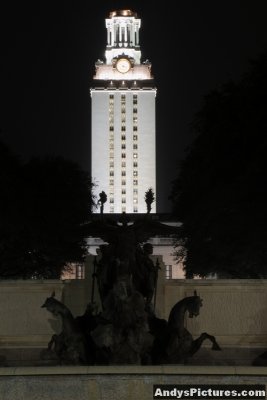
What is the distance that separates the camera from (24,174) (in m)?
49.1

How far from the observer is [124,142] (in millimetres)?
170125

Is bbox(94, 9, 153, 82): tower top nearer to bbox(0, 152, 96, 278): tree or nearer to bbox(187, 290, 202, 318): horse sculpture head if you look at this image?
bbox(0, 152, 96, 278): tree

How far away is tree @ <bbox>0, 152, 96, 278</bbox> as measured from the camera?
146 ft

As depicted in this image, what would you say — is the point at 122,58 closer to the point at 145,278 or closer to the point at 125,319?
the point at 145,278

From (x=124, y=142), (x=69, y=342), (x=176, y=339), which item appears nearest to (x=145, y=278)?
(x=176, y=339)

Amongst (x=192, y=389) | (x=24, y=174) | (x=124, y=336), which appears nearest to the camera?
(x=192, y=389)

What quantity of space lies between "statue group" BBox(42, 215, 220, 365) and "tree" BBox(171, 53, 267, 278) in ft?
40.7

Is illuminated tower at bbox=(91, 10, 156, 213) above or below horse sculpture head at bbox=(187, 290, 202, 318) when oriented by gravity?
above

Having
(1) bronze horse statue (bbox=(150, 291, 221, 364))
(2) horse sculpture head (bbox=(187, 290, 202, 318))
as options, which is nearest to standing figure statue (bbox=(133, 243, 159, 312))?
(1) bronze horse statue (bbox=(150, 291, 221, 364))

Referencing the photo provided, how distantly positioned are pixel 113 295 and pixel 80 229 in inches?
164

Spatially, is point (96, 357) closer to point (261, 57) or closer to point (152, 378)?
point (152, 378)

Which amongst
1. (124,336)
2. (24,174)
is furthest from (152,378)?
(24,174)

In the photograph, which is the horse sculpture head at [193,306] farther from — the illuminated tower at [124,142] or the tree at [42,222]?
the illuminated tower at [124,142]

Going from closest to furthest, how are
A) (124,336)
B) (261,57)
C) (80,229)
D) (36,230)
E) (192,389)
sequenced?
1. (192,389)
2. (124,336)
3. (80,229)
4. (261,57)
5. (36,230)
